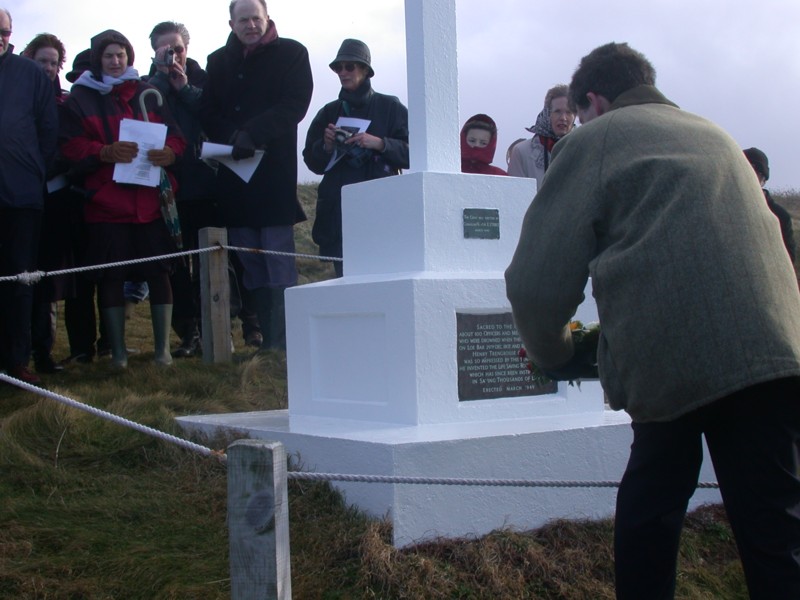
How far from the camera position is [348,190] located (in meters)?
5.45

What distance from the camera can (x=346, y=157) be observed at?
7.27 meters

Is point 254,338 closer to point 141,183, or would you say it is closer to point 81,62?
point 141,183

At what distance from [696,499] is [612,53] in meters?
2.54

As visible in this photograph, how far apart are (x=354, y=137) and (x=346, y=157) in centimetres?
22

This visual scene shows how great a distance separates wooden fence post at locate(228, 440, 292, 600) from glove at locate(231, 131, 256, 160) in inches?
181

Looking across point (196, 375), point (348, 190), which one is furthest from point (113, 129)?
point (348, 190)

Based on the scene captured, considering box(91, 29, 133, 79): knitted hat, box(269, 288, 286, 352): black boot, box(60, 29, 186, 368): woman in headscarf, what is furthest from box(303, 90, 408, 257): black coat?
→ box(91, 29, 133, 79): knitted hat

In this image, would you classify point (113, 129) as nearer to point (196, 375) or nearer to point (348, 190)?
point (196, 375)

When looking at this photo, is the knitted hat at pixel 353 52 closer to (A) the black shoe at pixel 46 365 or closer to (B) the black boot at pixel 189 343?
(B) the black boot at pixel 189 343

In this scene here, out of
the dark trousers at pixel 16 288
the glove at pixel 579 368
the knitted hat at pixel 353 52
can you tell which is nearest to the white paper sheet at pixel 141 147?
the dark trousers at pixel 16 288

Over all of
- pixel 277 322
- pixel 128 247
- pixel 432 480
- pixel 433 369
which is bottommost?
pixel 432 480

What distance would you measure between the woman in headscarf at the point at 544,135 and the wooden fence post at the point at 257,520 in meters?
4.66

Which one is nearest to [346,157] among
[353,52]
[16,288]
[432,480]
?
[353,52]

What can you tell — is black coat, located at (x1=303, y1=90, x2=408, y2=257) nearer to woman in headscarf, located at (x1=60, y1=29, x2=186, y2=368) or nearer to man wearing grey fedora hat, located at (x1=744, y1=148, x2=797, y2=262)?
woman in headscarf, located at (x1=60, y1=29, x2=186, y2=368)
